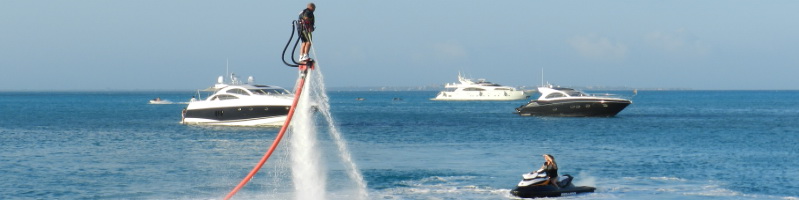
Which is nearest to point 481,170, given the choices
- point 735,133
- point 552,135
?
point 552,135

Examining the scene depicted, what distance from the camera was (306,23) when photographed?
1466 cm

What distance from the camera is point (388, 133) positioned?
7056 centimetres

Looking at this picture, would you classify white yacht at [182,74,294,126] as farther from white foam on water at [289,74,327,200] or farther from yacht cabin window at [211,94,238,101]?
white foam on water at [289,74,327,200]

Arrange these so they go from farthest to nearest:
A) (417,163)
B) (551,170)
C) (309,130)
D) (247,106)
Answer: (247,106)
(417,163)
(551,170)
(309,130)

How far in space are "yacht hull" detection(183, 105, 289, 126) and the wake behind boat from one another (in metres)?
34.2

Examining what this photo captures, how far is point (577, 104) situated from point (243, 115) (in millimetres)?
35993

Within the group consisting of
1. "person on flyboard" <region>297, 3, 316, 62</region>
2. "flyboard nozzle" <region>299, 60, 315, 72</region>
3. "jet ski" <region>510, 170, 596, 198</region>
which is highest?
"person on flyboard" <region>297, 3, 316, 62</region>

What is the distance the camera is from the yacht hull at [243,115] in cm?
6544

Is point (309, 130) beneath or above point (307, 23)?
beneath

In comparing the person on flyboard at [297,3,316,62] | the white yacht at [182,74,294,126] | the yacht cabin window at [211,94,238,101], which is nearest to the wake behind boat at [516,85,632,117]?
the white yacht at [182,74,294,126]

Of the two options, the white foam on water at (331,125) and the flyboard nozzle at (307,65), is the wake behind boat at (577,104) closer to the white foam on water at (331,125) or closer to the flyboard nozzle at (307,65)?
the white foam on water at (331,125)

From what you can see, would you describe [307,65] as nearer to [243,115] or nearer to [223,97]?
[243,115]

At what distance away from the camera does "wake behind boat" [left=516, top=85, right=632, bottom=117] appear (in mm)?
91500

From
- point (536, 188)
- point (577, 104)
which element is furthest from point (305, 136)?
point (577, 104)
